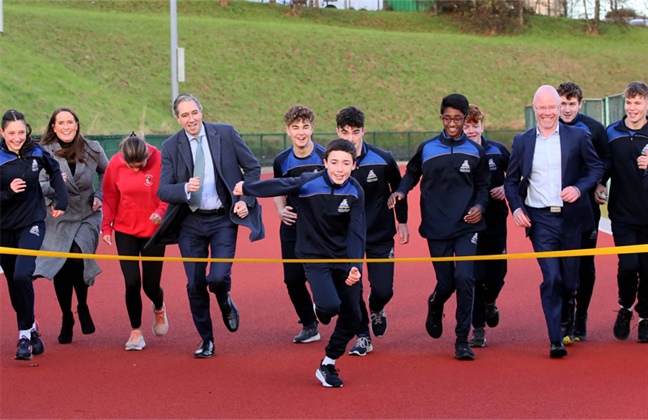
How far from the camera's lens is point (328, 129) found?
176 ft

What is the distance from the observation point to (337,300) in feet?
23.3

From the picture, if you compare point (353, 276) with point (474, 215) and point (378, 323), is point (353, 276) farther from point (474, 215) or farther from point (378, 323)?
point (378, 323)

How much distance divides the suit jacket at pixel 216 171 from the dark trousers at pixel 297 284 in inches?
16.6

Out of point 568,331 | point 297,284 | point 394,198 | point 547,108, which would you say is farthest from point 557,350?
point 297,284

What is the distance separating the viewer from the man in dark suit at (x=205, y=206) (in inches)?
313

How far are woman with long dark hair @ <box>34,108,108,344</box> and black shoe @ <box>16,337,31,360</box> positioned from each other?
77cm

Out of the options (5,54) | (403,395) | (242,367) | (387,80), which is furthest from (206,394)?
(387,80)

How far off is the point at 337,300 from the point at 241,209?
1254mm

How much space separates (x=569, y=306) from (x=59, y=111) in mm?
4586

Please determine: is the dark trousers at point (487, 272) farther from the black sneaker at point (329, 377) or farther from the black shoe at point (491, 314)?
the black sneaker at point (329, 377)

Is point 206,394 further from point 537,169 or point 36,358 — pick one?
point 537,169

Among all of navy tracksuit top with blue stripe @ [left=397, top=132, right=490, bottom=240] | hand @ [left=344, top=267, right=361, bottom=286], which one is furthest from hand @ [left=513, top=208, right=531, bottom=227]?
hand @ [left=344, top=267, right=361, bottom=286]

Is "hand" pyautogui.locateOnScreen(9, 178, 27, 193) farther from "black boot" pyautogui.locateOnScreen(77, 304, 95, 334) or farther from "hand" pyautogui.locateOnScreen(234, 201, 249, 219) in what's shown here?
"hand" pyautogui.locateOnScreen(234, 201, 249, 219)

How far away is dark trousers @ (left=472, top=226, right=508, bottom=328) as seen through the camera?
8.34 metres
